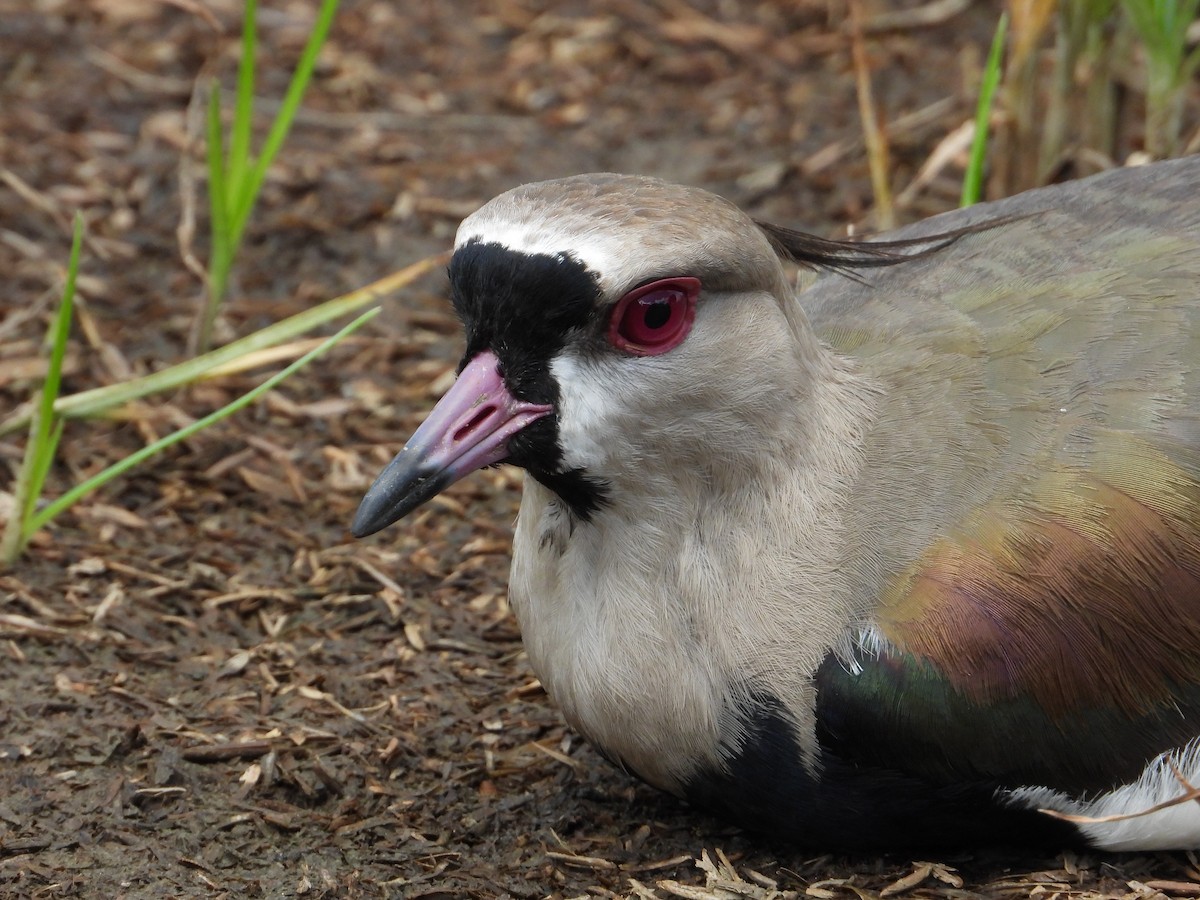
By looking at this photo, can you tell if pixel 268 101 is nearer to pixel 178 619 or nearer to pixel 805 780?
pixel 178 619

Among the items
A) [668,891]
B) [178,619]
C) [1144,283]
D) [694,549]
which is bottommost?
[668,891]

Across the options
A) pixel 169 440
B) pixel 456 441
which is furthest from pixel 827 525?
pixel 169 440

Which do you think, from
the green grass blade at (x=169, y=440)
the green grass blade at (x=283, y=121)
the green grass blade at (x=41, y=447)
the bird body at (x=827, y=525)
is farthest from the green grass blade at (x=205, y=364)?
the bird body at (x=827, y=525)

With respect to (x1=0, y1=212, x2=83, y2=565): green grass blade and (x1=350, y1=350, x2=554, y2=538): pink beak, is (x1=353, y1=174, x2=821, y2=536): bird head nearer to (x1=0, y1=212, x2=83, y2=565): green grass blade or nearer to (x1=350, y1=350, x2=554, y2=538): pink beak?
(x1=350, y1=350, x2=554, y2=538): pink beak

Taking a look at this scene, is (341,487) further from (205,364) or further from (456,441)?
(456,441)

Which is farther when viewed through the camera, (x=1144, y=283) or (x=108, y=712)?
(x=108, y=712)

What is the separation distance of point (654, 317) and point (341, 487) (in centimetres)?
230

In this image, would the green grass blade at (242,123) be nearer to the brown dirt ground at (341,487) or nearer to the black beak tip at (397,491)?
the brown dirt ground at (341,487)

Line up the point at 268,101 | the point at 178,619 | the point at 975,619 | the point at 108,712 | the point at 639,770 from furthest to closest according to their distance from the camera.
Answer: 1. the point at 268,101
2. the point at 178,619
3. the point at 108,712
4. the point at 639,770
5. the point at 975,619

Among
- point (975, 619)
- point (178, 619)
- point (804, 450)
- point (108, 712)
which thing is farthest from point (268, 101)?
point (975, 619)

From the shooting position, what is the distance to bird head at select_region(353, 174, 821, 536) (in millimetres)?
3859

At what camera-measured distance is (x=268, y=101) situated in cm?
789

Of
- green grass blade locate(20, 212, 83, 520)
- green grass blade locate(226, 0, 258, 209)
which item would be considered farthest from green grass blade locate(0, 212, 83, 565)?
green grass blade locate(226, 0, 258, 209)

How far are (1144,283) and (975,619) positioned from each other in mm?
1057
